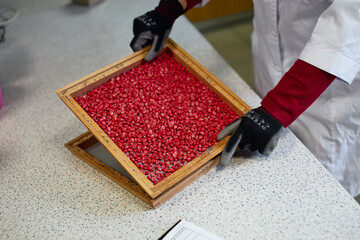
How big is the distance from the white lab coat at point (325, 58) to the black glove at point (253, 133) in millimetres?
208

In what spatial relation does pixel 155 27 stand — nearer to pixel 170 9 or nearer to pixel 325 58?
pixel 170 9

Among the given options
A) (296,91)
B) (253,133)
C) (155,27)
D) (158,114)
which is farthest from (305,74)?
(155,27)

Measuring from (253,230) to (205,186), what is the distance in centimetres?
19

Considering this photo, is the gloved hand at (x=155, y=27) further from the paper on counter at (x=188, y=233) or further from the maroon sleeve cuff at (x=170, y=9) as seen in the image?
the paper on counter at (x=188, y=233)

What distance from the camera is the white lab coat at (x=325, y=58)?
90cm

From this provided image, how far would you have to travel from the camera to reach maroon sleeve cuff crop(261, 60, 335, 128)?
3.08 feet

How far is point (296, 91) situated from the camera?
0.95 metres

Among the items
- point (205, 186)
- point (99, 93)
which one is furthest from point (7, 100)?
point (205, 186)

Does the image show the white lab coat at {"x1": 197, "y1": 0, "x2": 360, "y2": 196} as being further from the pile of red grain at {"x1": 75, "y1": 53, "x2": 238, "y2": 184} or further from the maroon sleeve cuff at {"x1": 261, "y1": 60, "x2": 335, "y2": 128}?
the pile of red grain at {"x1": 75, "y1": 53, "x2": 238, "y2": 184}

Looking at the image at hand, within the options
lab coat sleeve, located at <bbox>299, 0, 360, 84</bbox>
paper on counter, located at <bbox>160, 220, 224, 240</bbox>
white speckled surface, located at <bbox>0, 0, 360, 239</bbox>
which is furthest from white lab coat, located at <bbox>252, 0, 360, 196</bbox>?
paper on counter, located at <bbox>160, 220, 224, 240</bbox>

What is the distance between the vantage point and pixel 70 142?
3.88 ft

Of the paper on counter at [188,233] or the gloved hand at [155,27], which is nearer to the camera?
the paper on counter at [188,233]

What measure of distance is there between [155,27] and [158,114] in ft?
1.22

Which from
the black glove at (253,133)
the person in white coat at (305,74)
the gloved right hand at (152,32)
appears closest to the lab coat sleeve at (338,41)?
the person in white coat at (305,74)
